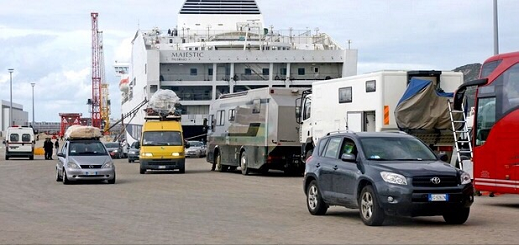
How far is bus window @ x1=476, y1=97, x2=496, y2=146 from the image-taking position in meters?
18.2

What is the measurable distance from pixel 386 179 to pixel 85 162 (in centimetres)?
1605

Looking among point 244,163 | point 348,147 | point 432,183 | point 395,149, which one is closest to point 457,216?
point 432,183

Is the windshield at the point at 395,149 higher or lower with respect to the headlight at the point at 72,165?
higher

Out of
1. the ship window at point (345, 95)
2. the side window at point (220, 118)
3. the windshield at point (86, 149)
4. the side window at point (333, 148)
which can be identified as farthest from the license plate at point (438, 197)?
the side window at point (220, 118)

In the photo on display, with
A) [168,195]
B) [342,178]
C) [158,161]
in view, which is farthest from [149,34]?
[342,178]

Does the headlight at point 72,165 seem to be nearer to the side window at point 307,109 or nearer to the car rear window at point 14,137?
the side window at point 307,109

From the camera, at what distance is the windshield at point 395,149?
14266mm

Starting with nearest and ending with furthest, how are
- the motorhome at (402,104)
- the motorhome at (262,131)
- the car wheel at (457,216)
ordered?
1. the car wheel at (457,216)
2. the motorhome at (402,104)
3. the motorhome at (262,131)

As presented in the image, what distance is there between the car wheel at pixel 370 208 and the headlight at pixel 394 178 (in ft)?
1.00

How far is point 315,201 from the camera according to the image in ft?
51.8

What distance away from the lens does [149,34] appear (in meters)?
73.6

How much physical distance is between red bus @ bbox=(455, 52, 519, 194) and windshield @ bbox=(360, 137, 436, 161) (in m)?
3.41

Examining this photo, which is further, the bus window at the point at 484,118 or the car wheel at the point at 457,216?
the bus window at the point at 484,118

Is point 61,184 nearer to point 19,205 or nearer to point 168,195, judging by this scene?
point 168,195
